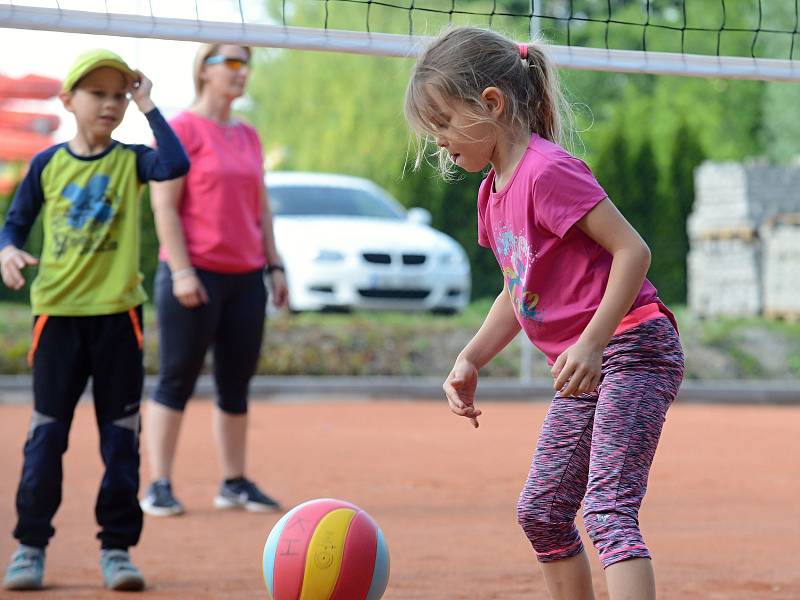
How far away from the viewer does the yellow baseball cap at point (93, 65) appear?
192 inches

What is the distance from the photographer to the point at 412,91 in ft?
11.8

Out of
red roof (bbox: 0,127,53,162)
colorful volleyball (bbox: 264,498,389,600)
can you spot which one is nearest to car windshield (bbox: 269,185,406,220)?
colorful volleyball (bbox: 264,498,389,600)

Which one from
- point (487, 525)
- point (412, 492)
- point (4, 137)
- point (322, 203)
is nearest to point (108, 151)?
point (487, 525)

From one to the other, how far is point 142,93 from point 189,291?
1.30 metres

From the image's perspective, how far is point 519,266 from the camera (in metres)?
3.55

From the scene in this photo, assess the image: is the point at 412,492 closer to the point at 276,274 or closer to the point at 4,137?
the point at 276,274

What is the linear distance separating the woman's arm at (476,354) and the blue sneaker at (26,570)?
182 centimetres

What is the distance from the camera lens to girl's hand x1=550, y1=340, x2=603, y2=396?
127 inches

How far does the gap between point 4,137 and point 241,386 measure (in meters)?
33.1

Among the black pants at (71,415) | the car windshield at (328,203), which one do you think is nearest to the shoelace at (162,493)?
the black pants at (71,415)

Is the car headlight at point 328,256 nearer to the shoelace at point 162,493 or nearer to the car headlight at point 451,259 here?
the car headlight at point 451,259

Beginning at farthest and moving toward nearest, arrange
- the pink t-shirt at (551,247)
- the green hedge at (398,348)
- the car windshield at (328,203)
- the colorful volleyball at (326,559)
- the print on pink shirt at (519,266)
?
the car windshield at (328,203)
the green hedge at (398,348)
the colorful volleyball at (326,559)
the print on pink shirt at (519,266)
the pink t-shirt at (551,247)

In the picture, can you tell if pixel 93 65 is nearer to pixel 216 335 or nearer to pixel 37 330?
pixel 37 330

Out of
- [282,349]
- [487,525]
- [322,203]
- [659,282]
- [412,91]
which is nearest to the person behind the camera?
[412,91]
